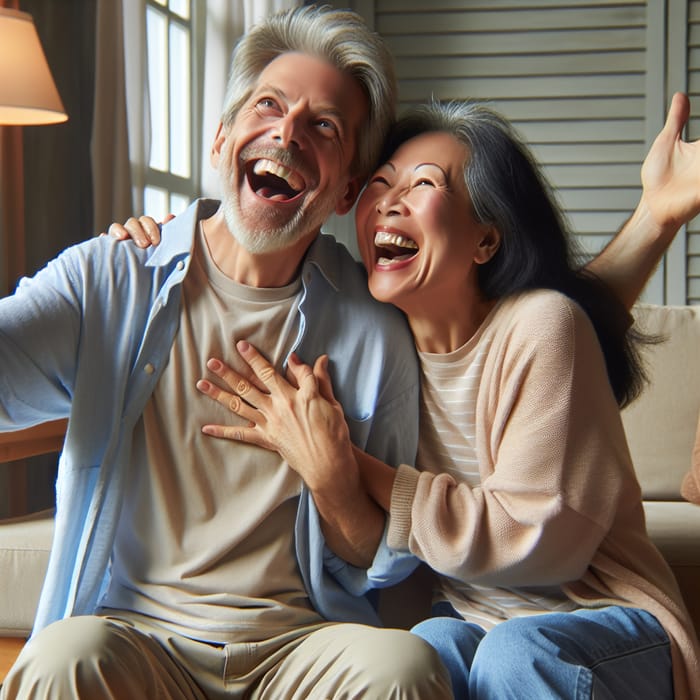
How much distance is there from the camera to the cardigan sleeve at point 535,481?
1376 millimetres

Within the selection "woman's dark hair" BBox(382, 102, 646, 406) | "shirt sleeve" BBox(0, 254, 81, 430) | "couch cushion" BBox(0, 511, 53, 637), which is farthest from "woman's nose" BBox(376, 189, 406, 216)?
"couch cushion" BBox(0, 511, 53, 637)

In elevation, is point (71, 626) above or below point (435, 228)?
below

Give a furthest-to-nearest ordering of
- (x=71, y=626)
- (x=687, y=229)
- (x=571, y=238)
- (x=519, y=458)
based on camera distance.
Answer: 1. (x=687, y=229)
2. (x=571, y=238)
3. (x=519, y=458)
4. (x=71, y=626)

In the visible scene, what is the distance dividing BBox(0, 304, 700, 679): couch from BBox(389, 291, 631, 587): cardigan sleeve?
62cm

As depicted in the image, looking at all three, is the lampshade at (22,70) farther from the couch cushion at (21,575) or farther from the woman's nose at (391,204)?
the woman's nose at (391,204)

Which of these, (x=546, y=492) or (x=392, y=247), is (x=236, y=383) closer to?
(x=392, y=247)

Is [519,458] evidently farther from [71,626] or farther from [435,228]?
[71,626]

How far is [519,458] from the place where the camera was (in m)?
1.38

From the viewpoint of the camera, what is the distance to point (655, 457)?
97.0 inches

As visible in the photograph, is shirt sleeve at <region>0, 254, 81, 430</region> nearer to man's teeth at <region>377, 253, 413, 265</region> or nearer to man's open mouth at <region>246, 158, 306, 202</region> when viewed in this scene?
man's open mouth at <region>246, 158, 306, 202</region>

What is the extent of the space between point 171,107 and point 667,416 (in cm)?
192

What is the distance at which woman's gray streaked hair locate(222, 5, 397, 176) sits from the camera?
1.56 metres

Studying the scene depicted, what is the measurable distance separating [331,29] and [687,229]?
9.55 ft

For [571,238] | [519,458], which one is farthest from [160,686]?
[571,238]
